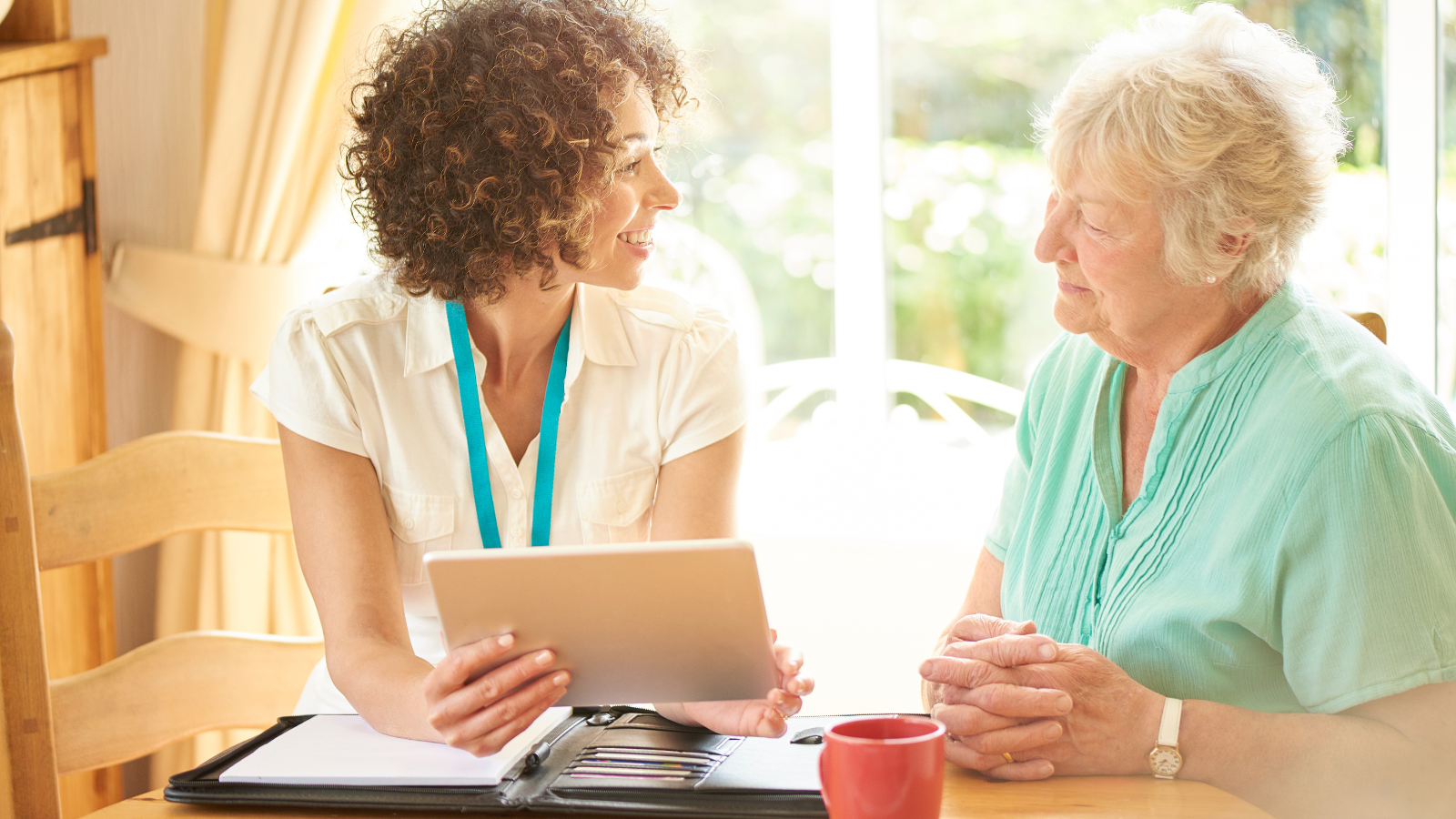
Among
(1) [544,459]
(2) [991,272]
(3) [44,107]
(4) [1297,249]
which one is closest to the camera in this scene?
(4) [1297,249]

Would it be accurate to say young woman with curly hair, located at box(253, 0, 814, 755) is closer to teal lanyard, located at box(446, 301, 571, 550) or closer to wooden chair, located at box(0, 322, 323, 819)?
teal lanyard, located at box(446, 301, 571, 550)

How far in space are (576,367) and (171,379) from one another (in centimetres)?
138

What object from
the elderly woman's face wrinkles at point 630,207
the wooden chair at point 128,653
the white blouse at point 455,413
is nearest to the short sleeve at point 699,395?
the white blouse at point 455,413

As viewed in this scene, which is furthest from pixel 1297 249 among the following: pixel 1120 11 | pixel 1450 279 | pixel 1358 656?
pixel 1120 11

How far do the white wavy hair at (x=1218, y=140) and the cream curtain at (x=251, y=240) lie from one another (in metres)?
1.57

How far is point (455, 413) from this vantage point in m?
1.53

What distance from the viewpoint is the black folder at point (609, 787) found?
945 millimetres

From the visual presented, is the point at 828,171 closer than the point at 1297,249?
No

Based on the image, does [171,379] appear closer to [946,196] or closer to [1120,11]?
[946,196]

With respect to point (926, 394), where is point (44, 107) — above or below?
above

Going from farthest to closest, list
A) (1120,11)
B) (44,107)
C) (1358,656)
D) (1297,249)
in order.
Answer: (1120,11)
(44,107)
(1297,249)
(1358,656)

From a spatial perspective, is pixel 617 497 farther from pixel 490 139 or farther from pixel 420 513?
pixel 490 139

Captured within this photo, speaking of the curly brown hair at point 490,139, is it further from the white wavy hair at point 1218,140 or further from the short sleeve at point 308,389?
the white wavy hair at point 1218,140

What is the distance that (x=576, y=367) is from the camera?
1575 millimetres
